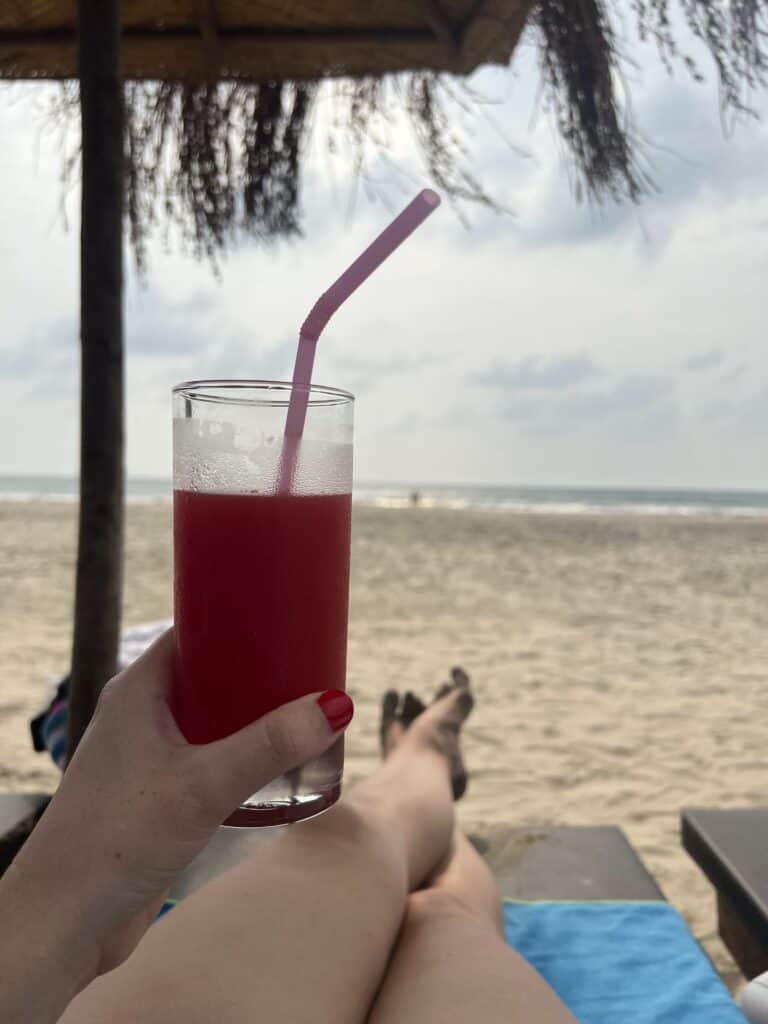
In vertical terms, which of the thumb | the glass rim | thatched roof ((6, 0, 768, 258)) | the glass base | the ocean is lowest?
the ocean

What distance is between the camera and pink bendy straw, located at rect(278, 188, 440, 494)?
91cm

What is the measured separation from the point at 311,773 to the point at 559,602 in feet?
25.2

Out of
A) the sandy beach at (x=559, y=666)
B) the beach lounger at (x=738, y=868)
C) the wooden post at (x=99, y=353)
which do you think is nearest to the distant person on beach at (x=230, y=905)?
the beach lounger at (x=738, y=868)

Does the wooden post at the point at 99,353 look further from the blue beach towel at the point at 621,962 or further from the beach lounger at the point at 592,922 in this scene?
the blue beach towel at the point at 621,962

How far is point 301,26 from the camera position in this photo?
2.50 meters

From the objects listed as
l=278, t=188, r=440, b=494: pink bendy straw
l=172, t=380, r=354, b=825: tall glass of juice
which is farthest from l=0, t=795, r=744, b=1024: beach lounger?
l=278, t=188, r=440, b=494: pink bendy straw

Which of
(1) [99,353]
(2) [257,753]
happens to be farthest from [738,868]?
(1) [99,353]

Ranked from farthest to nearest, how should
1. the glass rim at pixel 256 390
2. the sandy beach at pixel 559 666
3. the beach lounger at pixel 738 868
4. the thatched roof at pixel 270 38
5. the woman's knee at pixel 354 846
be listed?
the sandy beach at pixel 559 666
the thatched roof at pixel 270 38
the beach lounger at pixel 738 868
the woman's knee at pixel 354 846
the glass rim at pixel 256 390

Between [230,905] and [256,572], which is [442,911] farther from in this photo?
[256,572]

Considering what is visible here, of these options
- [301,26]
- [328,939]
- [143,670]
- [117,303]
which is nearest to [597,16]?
[301,26]

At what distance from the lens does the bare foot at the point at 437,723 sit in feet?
8.06

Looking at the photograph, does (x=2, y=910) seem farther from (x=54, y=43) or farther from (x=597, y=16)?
(x=54, y=43)

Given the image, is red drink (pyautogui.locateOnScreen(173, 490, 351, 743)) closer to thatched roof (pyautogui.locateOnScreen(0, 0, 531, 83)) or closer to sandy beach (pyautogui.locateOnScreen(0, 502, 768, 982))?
thatched roof (pyautogui.locateOnScreen(0, 0, 531, 83))

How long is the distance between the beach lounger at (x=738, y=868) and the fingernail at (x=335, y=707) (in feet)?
3.63
